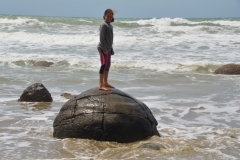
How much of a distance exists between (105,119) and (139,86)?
615cm

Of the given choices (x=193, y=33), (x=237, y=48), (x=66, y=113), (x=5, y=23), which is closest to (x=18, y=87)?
(x=66, y=113)

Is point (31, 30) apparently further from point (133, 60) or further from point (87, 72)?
point (87, 72)

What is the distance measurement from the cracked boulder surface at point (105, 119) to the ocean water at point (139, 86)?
13 centimetres

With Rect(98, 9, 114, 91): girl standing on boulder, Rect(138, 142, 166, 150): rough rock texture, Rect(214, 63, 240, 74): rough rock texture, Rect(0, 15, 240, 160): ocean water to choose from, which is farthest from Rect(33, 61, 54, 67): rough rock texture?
Rect(138, 142, 166, 150): rough rock texture

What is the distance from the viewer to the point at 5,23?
3316 cm

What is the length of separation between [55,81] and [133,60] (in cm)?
588

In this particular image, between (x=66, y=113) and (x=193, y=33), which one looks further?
(x=193, y=33)

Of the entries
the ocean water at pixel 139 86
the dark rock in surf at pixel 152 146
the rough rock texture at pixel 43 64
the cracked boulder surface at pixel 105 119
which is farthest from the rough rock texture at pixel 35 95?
the rough rock texture at pixel 43 64

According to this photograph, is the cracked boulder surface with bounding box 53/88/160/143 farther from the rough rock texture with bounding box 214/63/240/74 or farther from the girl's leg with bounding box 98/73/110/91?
the rough rock texture with bounding box 214/63/240/74

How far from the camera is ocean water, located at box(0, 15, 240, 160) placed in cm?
541

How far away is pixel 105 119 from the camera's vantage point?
550 centimetres

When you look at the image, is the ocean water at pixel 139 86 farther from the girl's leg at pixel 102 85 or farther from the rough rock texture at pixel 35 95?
the girl's leg at pixel 102 85

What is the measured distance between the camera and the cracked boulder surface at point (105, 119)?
18.1 ft

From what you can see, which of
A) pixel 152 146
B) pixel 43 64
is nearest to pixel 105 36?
pixel 152 146
